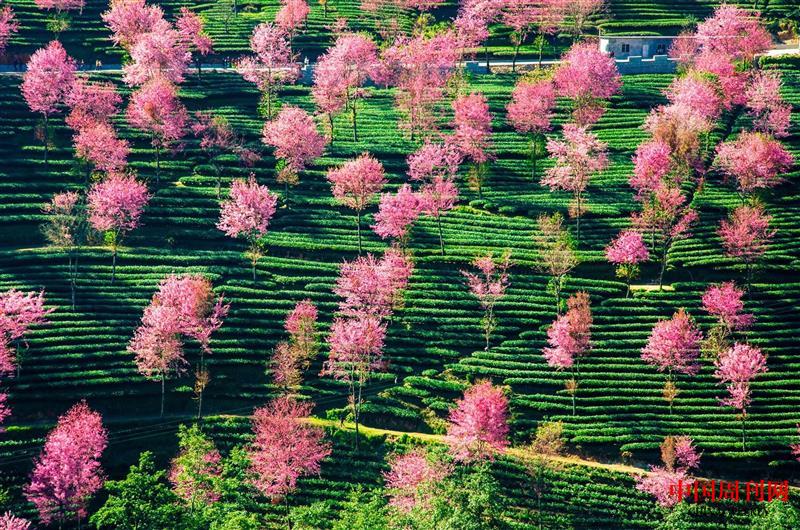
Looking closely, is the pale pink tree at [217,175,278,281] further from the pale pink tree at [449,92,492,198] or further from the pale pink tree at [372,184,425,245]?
the pale pink tree at [449,92,492,198]

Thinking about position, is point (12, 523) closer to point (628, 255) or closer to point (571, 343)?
point (571, 343)

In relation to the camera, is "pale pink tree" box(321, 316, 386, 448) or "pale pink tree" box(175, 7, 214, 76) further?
"pale pink tree" box(175, 7, 214, 76)

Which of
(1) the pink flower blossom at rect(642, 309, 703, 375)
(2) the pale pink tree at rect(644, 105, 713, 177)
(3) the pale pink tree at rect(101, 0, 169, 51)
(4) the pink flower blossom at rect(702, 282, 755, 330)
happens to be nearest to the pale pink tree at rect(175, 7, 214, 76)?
(3) the pale pink tree at rect(101, 0, 169, 51)

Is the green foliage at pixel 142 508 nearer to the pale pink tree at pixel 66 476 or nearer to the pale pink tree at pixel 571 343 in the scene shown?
the pale pink tree at pixel 66 476

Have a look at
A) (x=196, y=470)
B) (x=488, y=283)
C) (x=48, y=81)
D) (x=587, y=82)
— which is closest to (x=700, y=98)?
(x=587, y=82)

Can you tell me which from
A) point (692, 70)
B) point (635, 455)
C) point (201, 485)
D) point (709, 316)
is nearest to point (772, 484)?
point (635, 455)

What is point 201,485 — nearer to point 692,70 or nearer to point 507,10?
point 692,70
